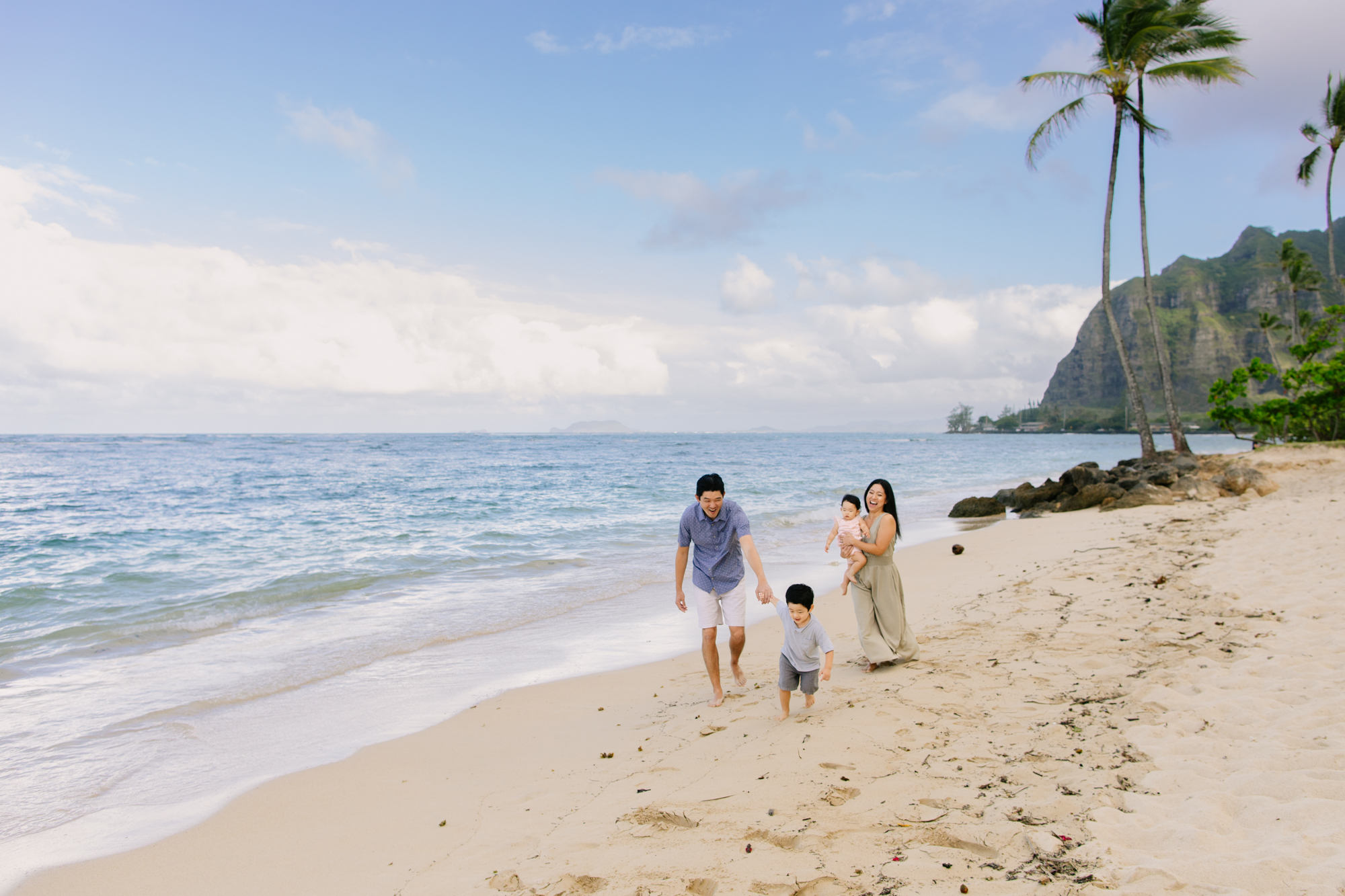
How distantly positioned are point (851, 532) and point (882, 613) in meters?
0.75

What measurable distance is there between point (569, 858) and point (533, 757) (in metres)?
1.62

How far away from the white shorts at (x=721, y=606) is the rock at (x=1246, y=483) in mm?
14886

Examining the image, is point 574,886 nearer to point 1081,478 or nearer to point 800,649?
point 800,649

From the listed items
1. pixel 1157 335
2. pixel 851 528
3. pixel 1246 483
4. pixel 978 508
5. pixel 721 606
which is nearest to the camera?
pixel 721 606

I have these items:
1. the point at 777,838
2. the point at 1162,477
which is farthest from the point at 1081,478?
the point at 777,838

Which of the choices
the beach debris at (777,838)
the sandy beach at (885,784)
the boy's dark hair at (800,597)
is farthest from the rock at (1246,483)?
the beach debris at (777,838)

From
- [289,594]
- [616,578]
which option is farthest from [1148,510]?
[289,594]

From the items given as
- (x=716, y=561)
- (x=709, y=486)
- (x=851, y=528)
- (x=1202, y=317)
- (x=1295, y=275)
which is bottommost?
(x=716, y=561)

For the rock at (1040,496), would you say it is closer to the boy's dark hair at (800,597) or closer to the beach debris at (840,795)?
the boy's dark hair at (800,597)

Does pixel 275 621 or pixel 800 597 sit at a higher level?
pixel 800 597

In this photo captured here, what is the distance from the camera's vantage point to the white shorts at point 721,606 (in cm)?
552

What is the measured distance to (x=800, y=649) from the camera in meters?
4.80

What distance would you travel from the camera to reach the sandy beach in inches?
111

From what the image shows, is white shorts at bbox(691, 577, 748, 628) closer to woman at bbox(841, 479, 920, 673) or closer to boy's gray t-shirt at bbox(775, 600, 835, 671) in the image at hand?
boy's gray t-shirt at bbox(775, 600, 835, 671)
